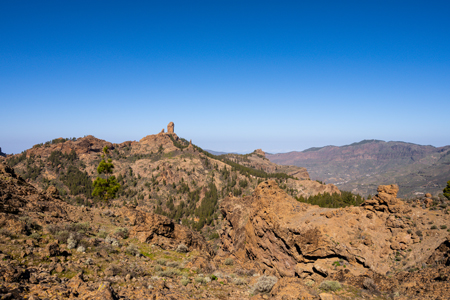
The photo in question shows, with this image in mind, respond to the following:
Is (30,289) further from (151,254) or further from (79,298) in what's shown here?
(151,254)

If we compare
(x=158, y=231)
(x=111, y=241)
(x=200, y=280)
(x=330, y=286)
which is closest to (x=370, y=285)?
(x=330, y=286)

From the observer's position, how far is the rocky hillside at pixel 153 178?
113375mm

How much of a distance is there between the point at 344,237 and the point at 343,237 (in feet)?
0.31

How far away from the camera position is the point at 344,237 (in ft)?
73.3

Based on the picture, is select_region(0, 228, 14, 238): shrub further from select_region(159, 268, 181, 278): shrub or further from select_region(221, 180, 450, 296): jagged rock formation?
select_region(221, 180, 450, 296): jagged rock formation

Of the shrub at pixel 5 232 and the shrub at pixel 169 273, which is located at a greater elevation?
the shrub at pixel 5 232

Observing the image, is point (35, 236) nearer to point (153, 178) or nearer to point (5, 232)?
Result: point (5, 232)

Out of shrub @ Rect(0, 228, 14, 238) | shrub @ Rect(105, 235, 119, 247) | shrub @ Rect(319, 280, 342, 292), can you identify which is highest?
shrub @ Rect(0, 228, 14, 238)

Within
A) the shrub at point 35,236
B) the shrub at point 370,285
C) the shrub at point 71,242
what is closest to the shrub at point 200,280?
the shrub at point 71,242

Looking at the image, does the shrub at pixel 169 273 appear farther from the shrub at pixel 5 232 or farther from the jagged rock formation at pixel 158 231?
the shrub at pixel 5 232

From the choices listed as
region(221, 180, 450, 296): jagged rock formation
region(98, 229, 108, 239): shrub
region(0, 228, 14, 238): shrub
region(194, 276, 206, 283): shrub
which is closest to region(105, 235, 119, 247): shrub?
region(98, 229, 108, 239): shrub

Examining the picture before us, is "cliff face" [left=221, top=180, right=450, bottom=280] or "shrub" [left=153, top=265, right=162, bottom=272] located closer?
"shrub" [left=153, top=265, right=162, bottom=272]

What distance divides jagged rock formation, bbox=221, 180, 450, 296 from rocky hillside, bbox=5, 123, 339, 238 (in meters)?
68.2

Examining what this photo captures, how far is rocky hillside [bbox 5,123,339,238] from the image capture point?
11338 centimetres
